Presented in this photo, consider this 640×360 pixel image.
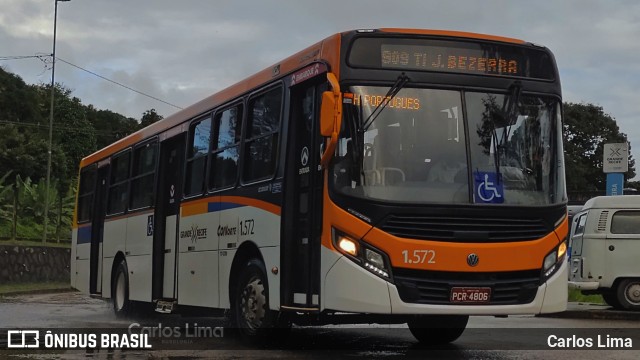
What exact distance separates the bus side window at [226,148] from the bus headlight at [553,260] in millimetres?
3993

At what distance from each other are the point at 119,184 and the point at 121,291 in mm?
2038

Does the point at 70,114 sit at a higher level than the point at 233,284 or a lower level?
higher

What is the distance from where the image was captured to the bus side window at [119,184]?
627 inches

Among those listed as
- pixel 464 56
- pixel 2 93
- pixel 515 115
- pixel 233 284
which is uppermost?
pixel 2 93

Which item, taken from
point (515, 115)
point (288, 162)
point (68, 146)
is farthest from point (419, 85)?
point (68, 146)

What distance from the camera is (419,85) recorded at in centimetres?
867

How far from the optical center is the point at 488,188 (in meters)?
8.48

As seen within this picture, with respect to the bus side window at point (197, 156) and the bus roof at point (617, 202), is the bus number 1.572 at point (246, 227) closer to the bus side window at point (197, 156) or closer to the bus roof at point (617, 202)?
the bus side window at point (197, 156)

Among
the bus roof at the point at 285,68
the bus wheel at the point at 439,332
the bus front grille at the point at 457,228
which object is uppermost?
the bus roof at the point at 285,68

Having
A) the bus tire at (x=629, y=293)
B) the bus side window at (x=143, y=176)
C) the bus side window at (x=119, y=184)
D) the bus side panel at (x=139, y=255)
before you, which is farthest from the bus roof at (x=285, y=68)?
the bus tire at (x=629, y=293)

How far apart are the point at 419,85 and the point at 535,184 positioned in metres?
1.55

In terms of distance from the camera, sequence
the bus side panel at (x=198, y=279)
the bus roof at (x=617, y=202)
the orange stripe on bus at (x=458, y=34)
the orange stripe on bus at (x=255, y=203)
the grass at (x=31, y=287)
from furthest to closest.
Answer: the grass at (x=31, y=287)
the bus roof at (x=617, y=202)
the bus side panel at (x=198, y=279)
the orange stripe on bus at (x=255, y=203)
the orange stripe on bus at (x=458, y=34)

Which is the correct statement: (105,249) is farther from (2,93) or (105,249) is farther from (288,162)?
(2,93)

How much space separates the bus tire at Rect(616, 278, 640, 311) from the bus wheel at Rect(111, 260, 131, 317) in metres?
10.1
